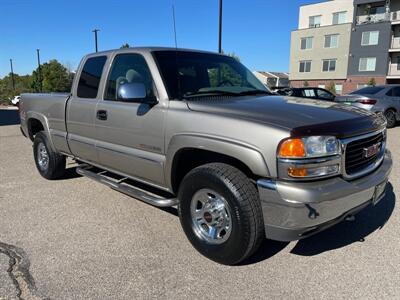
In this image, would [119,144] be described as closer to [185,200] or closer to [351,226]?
[185,200]

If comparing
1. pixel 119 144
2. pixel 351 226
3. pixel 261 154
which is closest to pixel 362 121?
pixel 261 154

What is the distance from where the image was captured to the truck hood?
3.05 m

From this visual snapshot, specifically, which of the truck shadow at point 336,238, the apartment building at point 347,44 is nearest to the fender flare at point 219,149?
the truck shadow at point 336,238

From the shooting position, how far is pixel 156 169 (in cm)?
397

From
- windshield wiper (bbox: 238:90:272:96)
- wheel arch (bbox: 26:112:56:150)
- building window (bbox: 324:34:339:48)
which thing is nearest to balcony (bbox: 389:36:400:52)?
building window (bbox: 324:34:339:48)

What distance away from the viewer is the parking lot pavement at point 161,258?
10.1 ft

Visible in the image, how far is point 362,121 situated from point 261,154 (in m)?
1.06

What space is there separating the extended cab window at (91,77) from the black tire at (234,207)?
2.08 m

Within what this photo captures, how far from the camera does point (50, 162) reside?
6.03 metres

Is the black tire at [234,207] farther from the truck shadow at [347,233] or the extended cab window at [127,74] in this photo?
the extended cab window at [127,74]

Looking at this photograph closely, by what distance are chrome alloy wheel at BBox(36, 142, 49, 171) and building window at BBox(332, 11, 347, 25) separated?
46.2 metres

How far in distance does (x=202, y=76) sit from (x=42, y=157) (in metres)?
3.43

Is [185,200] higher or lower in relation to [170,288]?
higher

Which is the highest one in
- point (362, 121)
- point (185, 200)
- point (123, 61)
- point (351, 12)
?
point (351, 12)
